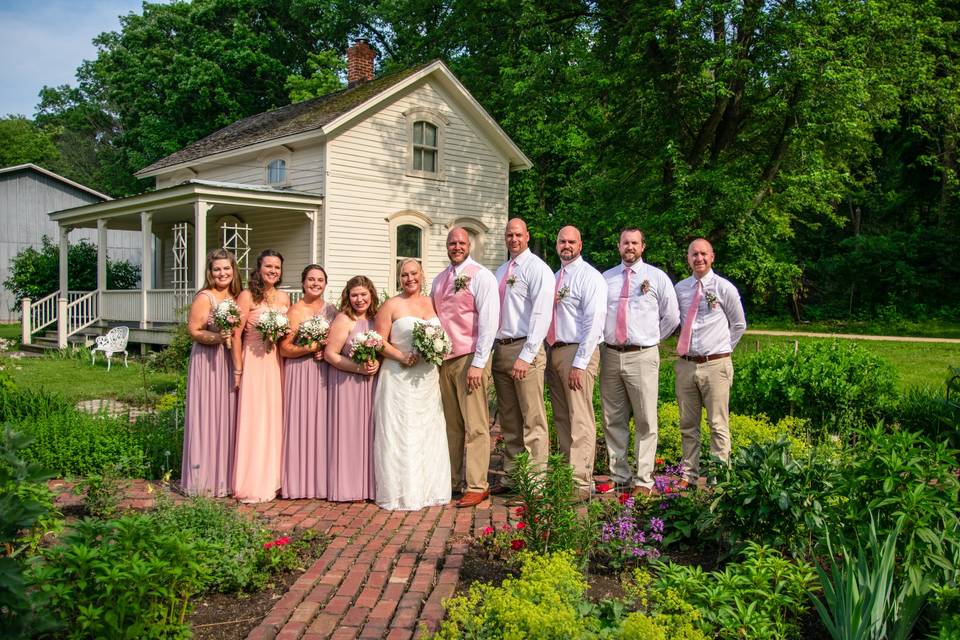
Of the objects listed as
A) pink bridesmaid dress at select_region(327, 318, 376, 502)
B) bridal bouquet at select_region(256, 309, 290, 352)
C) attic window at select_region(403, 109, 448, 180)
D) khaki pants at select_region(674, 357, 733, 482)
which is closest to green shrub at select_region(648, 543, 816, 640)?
khaki pants at select_region(674, 357, 733, 482)

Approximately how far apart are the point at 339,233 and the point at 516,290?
13.4 meters

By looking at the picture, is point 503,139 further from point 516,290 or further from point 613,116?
point 516,290

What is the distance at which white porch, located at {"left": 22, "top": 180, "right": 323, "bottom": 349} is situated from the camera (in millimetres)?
16953

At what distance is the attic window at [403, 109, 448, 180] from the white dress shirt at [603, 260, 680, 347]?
47.1ft

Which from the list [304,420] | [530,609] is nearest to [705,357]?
[304,420]

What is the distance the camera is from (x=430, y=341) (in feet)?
18.7

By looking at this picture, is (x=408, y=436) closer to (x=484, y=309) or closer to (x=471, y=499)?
(x=471, y=499)

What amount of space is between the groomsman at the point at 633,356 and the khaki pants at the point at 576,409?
22cm

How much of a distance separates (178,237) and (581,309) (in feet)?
48.5

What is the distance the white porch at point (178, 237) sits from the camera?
17.0 metres

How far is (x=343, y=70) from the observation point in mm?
34594

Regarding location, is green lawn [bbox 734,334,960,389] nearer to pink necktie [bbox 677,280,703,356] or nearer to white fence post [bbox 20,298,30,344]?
pink necktie [bbox 677,280,703,356]

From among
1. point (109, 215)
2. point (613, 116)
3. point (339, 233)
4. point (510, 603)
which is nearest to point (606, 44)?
point (613, 116)

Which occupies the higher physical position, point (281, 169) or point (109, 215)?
point (281, 169)
